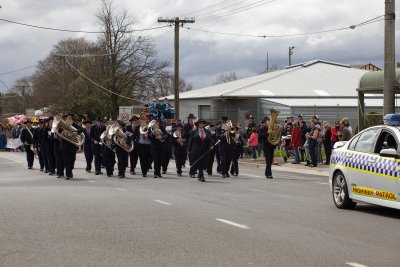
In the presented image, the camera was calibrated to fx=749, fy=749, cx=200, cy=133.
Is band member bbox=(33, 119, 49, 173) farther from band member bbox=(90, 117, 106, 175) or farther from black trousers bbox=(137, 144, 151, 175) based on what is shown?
black trousers bbox=(137, 144, 151, 175)

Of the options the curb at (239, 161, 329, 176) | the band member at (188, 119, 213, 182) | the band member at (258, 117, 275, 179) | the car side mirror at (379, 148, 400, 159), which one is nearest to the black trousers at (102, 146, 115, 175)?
the band member at (188, 119, 213, 182)

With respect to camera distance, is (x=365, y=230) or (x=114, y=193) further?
(x=114, y=193)

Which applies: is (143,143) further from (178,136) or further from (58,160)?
(58,160)

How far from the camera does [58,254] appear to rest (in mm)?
8648

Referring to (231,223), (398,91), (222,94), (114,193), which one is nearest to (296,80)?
(222,94)

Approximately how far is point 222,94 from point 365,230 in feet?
130

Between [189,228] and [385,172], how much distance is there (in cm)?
356

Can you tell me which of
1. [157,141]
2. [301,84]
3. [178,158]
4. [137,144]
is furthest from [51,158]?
[301,84]

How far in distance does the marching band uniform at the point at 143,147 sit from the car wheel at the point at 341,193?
396 inches

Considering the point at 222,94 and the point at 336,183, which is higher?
the point at 222,94

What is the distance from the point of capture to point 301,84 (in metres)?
53.2

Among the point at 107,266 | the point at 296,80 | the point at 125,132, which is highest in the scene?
the point at 296,80

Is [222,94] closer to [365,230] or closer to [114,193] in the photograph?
[114,193]

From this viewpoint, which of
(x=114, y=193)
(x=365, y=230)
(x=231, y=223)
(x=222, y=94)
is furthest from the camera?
(x=222, y=94)
